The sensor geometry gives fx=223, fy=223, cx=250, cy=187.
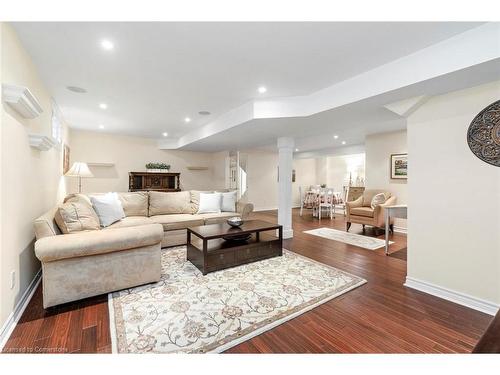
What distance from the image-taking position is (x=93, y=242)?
2.00 m

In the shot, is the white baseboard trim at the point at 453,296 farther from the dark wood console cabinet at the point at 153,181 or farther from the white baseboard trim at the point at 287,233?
the dark wood console cabinet at the point at 153,181

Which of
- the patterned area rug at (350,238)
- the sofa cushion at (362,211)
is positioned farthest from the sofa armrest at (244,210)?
the sofa cushion at (362,211)

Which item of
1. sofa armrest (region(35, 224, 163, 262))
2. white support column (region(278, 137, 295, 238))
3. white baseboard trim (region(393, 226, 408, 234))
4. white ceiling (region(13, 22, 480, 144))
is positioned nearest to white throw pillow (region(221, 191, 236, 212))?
white support column (region(278, 137, 295, 238))

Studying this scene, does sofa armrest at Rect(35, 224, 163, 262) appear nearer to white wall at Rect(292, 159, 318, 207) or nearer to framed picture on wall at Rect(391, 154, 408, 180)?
framed picture on wall at Rect(391, 154, 408, 180)

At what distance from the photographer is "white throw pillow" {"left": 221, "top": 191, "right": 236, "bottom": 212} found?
4559mm

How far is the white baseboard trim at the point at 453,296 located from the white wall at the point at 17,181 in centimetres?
361

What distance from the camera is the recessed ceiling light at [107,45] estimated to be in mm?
1851

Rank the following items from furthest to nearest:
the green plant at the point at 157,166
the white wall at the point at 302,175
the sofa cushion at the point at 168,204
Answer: the white wall at the point at 302,175 → the green plant at the point at 157,166 → the sofa cushion at the point at 168,204

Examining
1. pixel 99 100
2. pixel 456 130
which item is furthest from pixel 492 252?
pixel 99 100

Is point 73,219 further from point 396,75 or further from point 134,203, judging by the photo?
point 396,75

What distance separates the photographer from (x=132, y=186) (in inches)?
234

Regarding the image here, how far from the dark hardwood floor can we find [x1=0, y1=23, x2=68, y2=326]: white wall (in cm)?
28
